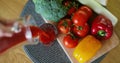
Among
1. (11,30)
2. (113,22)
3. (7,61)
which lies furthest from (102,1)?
(7,61)

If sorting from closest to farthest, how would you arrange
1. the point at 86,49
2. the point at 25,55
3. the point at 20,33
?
1. the point at 20,33
2. the point at 86,49
3. the point at 25,55

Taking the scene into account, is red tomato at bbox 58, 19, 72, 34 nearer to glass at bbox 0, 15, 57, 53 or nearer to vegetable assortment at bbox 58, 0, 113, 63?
vegetable assortment at bbox 58, 0, 113, 63

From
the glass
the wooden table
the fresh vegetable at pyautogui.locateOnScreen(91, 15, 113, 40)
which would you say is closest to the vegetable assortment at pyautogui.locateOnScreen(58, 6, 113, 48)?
the fresh vegetable at pyautogui.locateOnScreen(91, 15, 113, 40)

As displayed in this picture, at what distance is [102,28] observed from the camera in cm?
87

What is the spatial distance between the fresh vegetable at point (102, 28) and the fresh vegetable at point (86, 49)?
32mm

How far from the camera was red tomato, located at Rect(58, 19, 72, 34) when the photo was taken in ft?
2.90

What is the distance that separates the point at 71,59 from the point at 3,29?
1.16ft

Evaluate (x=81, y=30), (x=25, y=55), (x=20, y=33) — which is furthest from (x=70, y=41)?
(x=25, y=55)

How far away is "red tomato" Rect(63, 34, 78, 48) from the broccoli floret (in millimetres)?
92

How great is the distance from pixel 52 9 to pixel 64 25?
0.08m

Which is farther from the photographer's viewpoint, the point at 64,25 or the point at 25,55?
the point at 25,55

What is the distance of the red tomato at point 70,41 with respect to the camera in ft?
2.83

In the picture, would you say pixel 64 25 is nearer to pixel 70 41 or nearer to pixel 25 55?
pixel 70 41

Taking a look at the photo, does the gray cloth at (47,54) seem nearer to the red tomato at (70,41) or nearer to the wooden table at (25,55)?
the red tomato at (70,41)
